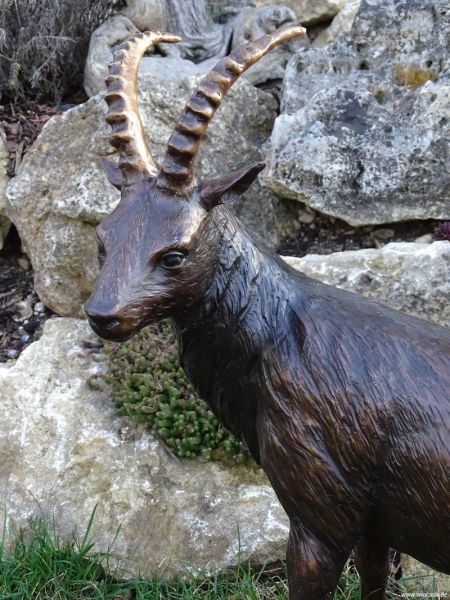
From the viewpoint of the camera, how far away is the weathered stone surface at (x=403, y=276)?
4.03 m

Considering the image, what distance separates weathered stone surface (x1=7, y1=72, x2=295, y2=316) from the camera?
198 inches

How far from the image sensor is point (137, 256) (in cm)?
214

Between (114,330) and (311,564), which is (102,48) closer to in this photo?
(114,330)

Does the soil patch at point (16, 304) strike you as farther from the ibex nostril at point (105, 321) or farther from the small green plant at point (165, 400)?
the ibex nostril at point (105, 321)

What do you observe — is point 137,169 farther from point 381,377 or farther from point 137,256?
point 381,377

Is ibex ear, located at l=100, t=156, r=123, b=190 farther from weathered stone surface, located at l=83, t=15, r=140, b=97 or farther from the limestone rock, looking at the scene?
weathered stone surface, located at l=83, t=15, r=140, b=97

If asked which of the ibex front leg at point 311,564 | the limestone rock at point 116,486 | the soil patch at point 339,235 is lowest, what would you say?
the limestone rock at point 116,486

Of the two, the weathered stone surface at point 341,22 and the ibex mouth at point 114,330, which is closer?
the ibex mouth at point 114,330

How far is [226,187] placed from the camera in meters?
2.21

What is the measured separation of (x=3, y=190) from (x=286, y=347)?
4.02m

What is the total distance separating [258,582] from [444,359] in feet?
6.29

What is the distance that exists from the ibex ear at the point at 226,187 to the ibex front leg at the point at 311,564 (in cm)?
114

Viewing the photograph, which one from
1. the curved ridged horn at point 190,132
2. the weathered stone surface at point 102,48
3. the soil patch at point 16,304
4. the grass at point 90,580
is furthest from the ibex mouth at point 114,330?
the weathered stone surface at point 102,48

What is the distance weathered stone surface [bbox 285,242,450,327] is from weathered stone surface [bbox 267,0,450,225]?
0.55 m
